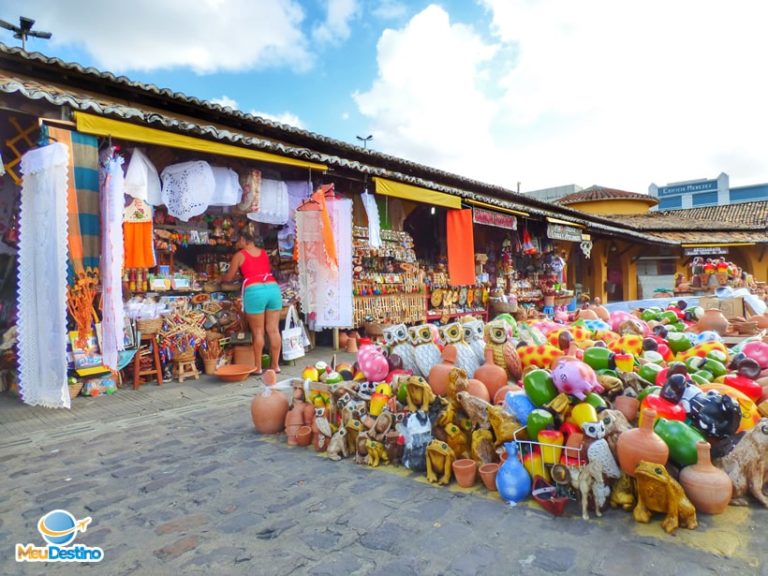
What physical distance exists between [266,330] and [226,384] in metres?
0.94

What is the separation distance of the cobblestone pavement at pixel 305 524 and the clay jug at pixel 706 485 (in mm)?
74

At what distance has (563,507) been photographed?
7.89 feet

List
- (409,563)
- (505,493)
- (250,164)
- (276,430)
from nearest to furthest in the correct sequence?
(409,563)
(505,493)
(276,430)
(250,164)

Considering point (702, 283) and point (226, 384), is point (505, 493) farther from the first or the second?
point (702, 283)

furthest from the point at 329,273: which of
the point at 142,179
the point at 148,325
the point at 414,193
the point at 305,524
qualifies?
the point at 305,524

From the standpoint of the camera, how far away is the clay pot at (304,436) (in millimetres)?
3609

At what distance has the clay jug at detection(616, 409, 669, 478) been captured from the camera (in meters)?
2.31

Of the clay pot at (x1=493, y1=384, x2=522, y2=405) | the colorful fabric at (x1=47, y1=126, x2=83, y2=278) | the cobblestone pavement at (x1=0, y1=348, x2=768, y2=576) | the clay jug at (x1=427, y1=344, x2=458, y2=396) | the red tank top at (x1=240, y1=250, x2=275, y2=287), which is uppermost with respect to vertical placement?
the colorful fabric at (x1=47, y1=126, x2=83, y2=278)

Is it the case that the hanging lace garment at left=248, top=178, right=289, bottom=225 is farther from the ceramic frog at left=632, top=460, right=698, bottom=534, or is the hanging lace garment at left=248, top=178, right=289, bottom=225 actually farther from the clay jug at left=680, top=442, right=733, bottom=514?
the clay jug at left=680, top=442, right=733, bottom=514

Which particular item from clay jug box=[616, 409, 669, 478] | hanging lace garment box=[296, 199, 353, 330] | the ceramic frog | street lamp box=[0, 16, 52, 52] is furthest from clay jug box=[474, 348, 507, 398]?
street lamp box=[0, 16, 52, 52]

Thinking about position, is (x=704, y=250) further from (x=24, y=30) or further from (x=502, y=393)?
(x=24, y=30)

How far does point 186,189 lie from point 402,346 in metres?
3.20

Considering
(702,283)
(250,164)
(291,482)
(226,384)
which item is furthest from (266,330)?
(702,283)

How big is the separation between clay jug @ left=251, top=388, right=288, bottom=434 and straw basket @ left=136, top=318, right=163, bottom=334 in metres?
2.28
